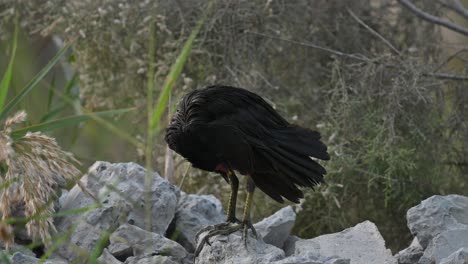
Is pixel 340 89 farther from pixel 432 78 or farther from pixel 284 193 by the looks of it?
pixel 284 193

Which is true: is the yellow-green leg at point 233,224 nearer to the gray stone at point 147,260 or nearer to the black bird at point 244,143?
the black bird at point 244,143

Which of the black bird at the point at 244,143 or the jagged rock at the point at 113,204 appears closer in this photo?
the black bird at the point at 244,143

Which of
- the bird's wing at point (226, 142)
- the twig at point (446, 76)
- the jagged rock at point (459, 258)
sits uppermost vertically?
the bird's wing at point (226, 142)

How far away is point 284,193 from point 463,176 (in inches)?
94.4

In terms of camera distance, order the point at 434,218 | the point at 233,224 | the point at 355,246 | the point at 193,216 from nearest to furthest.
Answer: the point at 233,224 → the point at 434,218 → the point at 355,246 → the point at 193,216

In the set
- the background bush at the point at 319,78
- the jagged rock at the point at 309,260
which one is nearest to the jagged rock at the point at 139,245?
the jagged rock at the point at 309,260

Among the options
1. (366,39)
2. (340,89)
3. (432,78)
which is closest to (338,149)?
(340,89)

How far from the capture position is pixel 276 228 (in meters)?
4.27

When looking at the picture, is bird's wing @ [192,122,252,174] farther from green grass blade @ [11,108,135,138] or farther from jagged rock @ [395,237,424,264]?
jagged rock @ [395,237,424,264]

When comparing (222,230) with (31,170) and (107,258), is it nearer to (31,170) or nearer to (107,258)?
(107,258)

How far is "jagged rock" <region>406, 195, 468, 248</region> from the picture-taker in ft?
13.3

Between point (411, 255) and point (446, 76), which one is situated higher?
point (446, 76)

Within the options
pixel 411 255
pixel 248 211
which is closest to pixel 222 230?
pixel 248 211

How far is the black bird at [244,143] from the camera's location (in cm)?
364
